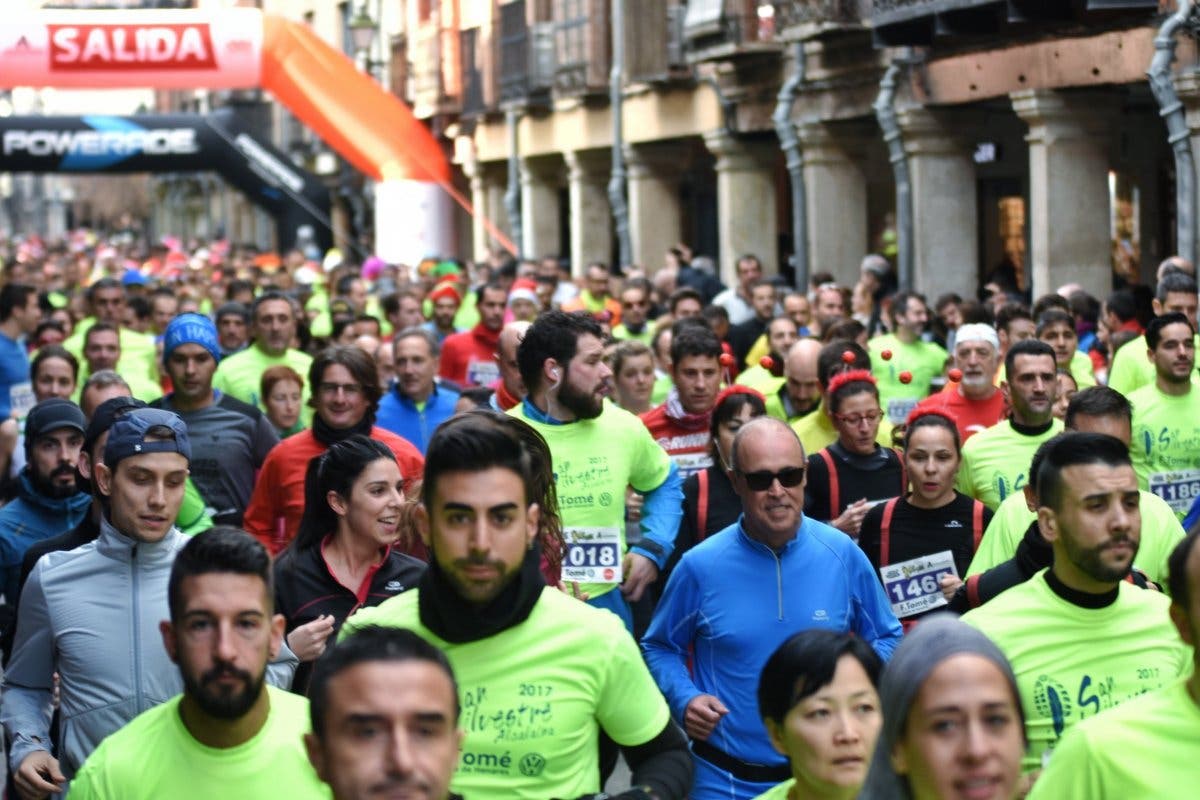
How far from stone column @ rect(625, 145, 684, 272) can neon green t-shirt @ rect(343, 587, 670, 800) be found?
23913mm

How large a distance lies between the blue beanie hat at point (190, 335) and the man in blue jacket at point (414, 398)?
1.12 metres

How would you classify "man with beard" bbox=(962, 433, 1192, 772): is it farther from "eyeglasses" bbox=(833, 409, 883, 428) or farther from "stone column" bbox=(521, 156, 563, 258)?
"stone column" bbox=(521, 156, 563, 258)

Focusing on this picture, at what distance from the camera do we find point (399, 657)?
345 cm

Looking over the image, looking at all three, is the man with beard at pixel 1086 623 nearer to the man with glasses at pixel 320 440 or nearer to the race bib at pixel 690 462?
the man with glasses at pixel 320 440

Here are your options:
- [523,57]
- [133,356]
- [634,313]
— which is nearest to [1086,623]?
[133,356]

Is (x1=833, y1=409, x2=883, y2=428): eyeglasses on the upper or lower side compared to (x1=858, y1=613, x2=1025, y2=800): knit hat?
upper

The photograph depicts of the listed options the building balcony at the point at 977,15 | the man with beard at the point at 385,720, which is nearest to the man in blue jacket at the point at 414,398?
the building balcony at the point at 977,15

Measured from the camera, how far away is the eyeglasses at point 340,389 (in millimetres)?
8375

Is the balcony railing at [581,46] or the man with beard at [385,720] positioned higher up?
the balcony railing at [581,46]

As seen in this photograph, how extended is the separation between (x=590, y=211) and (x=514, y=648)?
27.7m

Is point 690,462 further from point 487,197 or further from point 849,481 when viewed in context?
point 487,197

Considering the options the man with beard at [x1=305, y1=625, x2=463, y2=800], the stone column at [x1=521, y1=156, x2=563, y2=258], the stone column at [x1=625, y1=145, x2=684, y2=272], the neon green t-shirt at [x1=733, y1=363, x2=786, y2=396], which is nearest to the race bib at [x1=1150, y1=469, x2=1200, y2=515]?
the neon green t-shirt at [x1=733, y1=363, x2=786, y2=396]

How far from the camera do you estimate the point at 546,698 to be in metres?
4.34

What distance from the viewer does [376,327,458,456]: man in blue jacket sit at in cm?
1063
